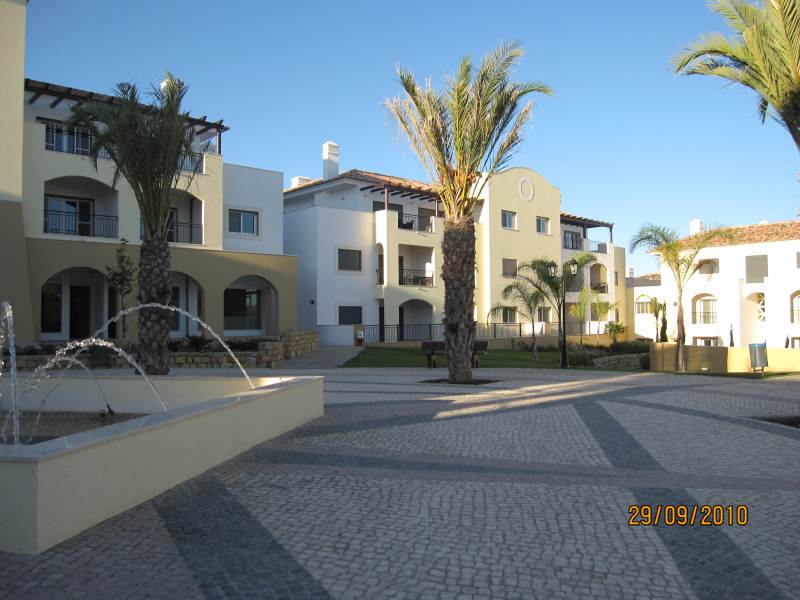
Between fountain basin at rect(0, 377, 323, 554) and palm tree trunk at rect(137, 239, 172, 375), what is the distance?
16.2 feet

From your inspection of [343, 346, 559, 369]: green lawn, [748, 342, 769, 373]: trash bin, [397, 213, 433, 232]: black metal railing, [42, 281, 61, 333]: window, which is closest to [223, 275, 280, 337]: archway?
[343, 346, 559, 369]: green lawn

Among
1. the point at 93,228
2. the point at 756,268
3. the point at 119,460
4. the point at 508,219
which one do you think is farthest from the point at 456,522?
the point at 756,268

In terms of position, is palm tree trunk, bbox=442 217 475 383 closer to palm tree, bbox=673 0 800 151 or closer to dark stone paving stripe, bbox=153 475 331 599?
palm tree, bbox=673 0 800 151

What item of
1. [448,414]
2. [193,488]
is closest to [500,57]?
[448,414]

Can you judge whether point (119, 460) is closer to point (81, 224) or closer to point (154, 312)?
point (154, 312)

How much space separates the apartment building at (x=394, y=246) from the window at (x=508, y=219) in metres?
0.07

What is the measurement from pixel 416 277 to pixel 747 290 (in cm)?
2327

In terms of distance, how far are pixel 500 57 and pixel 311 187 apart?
2302cm

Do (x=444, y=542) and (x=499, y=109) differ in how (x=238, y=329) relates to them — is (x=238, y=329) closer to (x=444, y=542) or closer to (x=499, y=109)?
(x=499, y=109)

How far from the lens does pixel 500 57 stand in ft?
47.0

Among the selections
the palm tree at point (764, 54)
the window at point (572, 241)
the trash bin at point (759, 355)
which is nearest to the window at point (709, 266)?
the window at point (572, 241)

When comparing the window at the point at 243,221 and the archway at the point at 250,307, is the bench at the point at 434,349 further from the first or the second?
the window at the point at 243,221

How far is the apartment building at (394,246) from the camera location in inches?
1249

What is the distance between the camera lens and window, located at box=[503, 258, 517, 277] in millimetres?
40094
